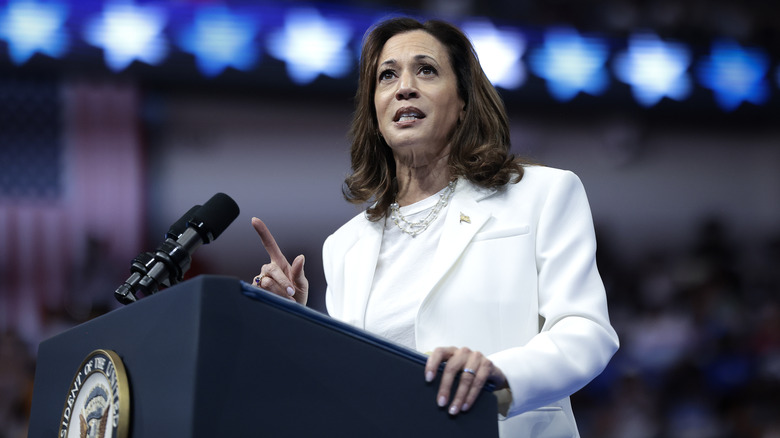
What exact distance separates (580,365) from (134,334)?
2.16ft

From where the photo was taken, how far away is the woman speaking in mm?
→ 1279

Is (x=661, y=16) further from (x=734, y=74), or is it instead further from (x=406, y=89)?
(x=406, y=89)

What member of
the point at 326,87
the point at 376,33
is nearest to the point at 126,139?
the point at 326,87

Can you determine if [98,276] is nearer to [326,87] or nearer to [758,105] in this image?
[326,87]

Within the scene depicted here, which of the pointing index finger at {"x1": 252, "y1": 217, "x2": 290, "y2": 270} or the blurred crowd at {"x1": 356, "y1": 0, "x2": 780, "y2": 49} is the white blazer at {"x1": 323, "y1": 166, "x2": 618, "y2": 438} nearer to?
the pointing index finger at {"x1": 252, "y1": 217, "x2": 290, "y2": 270}

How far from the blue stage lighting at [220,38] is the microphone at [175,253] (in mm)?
4240

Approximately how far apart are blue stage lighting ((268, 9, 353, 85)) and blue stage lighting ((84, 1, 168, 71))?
711 millimetres

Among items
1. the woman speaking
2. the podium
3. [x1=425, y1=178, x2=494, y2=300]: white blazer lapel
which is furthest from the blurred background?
the podium

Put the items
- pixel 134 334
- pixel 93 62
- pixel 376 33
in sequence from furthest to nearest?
pixel 93 62 → pixel 376 33 → pixel 134 334

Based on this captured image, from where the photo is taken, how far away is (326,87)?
19.0ft

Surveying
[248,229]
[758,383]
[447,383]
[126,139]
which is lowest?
[447,383]

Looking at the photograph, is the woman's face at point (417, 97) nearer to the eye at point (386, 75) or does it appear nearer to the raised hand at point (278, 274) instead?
the eye at point (386, 75)

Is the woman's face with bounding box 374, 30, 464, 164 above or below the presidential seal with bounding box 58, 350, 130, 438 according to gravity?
above

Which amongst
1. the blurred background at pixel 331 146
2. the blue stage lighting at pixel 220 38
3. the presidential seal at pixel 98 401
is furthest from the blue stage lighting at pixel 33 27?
the presidential seal at pixel 98 401
